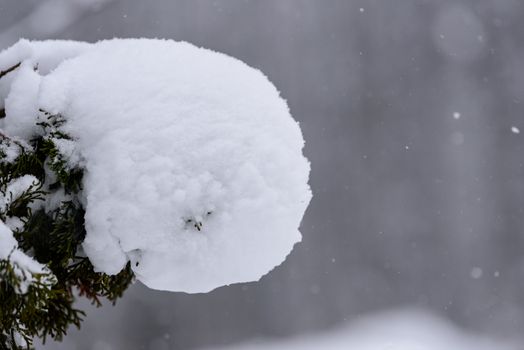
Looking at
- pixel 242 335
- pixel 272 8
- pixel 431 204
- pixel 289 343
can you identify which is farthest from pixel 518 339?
pixel 272 8

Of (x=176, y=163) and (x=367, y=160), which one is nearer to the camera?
(x=176, y=163)

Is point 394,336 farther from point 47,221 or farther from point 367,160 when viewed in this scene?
point 47,221

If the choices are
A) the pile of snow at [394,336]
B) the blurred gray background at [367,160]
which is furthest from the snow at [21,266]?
the pile of snow at [394,336]

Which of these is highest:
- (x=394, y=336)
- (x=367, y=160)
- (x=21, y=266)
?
(x=367, y=160)

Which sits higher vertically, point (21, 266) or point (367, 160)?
point (367, 160)

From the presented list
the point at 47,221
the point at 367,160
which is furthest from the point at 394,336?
the point at 47,221

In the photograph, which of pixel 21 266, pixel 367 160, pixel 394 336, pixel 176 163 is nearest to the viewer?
pixel 21 266

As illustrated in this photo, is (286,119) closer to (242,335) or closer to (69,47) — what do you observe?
(69,47)
